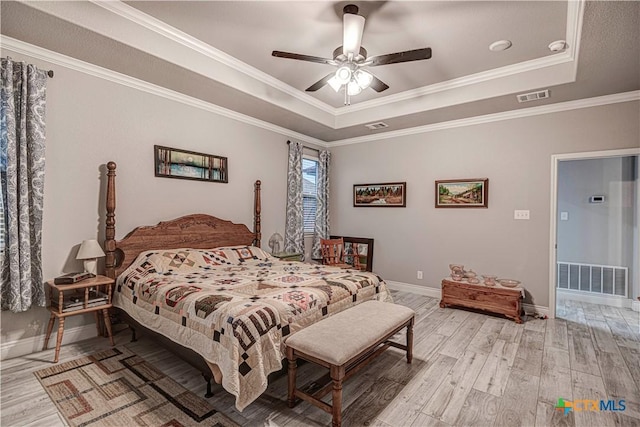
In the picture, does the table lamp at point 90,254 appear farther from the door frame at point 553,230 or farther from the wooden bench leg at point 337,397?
the door frame at point 553,230

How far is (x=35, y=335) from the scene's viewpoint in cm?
283

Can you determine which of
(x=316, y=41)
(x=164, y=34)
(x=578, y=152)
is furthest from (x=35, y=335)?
(x=578, y=152)

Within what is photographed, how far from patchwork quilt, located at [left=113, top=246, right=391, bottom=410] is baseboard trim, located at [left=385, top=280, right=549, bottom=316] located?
1912 mm

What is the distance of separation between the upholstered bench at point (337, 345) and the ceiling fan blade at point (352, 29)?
2.17 meters

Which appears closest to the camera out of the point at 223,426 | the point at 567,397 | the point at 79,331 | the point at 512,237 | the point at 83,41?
the point at 223,426

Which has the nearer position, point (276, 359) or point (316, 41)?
point (276, 359)

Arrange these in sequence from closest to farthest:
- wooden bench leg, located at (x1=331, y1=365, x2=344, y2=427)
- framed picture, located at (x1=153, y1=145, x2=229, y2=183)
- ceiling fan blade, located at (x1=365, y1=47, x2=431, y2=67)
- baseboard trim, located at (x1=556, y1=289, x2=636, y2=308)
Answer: wooden bench leg, located at (x1=331, y1=365, x2=344, y2=427), ceiling fan blade, located at (x1=365, y1=47, x2=431, y2=67), framed picture, located at (x1=153, y1=145, x2=229, y2=183), baseboard trim, located at (x1=556, y1=289, x2=636, y2=308)

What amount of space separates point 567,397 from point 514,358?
0.59 m

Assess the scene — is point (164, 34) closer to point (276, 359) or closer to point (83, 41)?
point (83, 41)

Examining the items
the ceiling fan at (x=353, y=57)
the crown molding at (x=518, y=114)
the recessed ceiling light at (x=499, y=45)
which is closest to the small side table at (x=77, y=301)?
the ceiling fan at (x=353, y=57)

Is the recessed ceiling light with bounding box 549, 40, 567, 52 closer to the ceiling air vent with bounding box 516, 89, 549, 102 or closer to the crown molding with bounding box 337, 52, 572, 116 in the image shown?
the crown molding with bounding box 337, 52, 572, 116

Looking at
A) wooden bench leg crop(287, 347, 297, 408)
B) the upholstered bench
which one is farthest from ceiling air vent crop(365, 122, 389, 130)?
wooden bench leg crop(287, 347, 297, 408)

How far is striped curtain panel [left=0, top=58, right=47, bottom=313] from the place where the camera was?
2559 mm

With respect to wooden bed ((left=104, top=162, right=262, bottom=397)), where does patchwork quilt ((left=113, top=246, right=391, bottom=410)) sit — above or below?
below
